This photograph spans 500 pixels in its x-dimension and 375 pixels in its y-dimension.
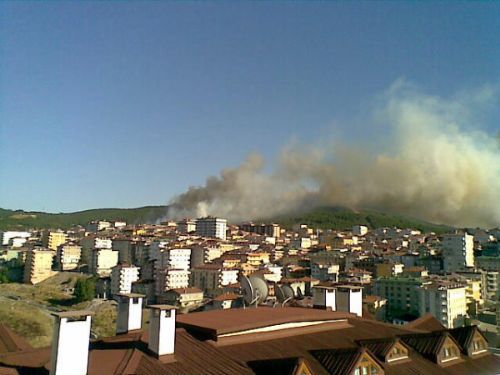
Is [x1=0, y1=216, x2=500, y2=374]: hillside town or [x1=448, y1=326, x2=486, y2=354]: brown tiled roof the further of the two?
[x1=448, y1=326, x2=486, y2=354]: brown tiled roof

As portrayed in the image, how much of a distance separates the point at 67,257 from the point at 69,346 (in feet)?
374

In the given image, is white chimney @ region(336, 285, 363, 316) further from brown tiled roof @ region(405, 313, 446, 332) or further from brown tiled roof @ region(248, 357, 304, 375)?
brown tiled roof @ region(248, 357, 304, 375)

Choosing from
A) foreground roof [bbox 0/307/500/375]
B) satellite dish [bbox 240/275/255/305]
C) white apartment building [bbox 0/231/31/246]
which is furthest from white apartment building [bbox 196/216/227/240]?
foreground roof [bbox 0/307/500/375]

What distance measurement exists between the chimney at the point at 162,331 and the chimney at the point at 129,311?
2078 millimetres

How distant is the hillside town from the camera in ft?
34.6

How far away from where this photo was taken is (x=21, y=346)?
12953mm

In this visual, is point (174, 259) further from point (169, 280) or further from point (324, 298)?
point (324, 298)

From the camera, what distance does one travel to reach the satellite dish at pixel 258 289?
1469 cm

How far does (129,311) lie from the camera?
11055mm

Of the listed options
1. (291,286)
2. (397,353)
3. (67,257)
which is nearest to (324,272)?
(291,286)

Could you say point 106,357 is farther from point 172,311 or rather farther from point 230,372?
point 230,372

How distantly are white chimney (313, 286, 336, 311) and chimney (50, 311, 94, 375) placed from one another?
327 inches

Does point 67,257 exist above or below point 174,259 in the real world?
below

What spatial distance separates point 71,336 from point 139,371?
52.1 inches
